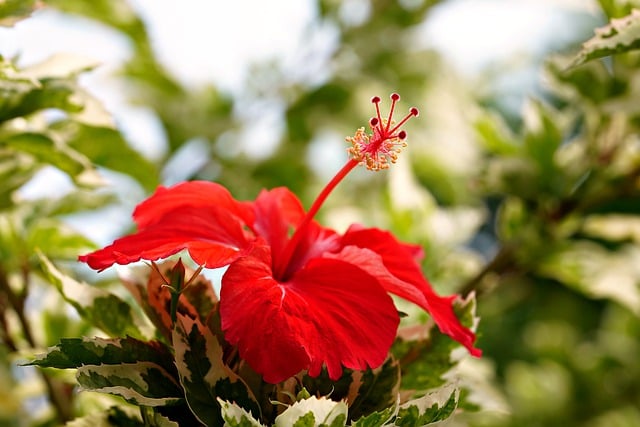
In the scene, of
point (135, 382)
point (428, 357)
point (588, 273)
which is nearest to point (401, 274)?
point (428, 357)

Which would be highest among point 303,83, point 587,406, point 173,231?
point 303,83

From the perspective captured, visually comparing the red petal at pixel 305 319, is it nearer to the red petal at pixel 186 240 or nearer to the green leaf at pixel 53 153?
the red petal at pixel 186 240

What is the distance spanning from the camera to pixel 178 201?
0.51m

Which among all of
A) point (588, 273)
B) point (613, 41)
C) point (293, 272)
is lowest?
point (588, 273)

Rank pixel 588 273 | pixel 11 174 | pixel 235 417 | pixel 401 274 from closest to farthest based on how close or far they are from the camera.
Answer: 1. pixel 235 417
2. pixel 401 274
3. pixel 11 174
4. pixel 588 273

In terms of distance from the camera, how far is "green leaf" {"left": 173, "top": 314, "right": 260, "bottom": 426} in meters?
0.43

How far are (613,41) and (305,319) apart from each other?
0.25m

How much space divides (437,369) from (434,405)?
11 centimetres

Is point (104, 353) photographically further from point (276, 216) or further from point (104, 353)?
A: point (276, 216)

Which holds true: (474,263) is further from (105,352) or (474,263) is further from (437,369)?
(105,352)

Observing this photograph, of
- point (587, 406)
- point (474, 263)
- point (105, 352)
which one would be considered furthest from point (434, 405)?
point (587, 406)

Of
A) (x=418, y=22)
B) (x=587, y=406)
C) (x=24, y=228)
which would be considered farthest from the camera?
(x=587, y=406)

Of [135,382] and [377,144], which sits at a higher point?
[377,144]

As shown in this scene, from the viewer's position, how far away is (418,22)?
1206mm
